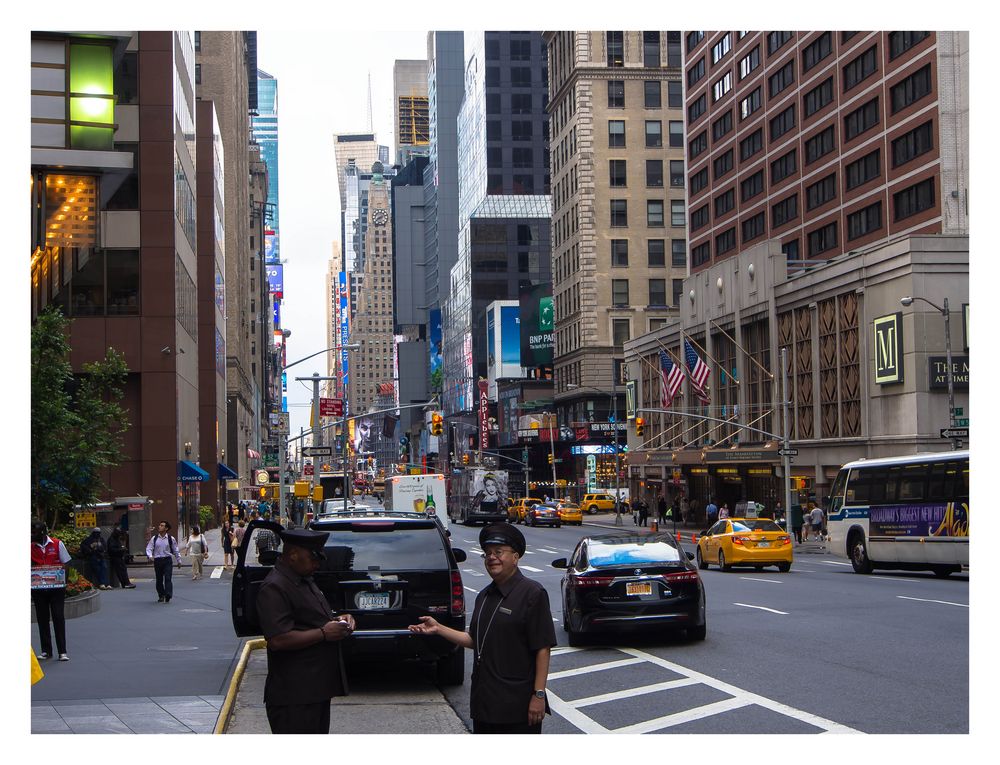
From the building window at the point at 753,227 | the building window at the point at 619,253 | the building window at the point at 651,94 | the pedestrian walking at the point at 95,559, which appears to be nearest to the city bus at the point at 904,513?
the pedestrian walking at the point at 95,559

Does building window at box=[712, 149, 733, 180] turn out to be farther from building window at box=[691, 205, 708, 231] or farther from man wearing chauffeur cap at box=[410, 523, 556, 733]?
man wearing chauffeur cap at box=[410, 523, 556, 733]

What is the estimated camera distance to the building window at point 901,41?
58.9 meters

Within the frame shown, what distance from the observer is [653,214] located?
11112 centimetres

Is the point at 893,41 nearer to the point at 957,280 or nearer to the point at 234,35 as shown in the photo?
the point at 957,280

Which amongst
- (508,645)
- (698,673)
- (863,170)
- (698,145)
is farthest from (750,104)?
(508,645)

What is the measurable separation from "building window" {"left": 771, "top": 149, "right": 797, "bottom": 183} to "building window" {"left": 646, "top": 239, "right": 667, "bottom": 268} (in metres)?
34.0

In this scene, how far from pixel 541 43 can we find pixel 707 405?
108 metres

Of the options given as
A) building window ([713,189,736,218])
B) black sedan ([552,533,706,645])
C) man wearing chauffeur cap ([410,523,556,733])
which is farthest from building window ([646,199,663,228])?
man wearing chauffeur cap ([410,523,556,733])

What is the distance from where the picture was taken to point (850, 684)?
13672mm

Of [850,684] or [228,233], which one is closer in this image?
[850,684]

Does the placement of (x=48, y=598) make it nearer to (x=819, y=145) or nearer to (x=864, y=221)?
(x=864, y=221)

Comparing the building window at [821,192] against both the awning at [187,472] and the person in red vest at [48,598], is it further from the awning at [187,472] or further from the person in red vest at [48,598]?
the person in red vest at [48,598]
